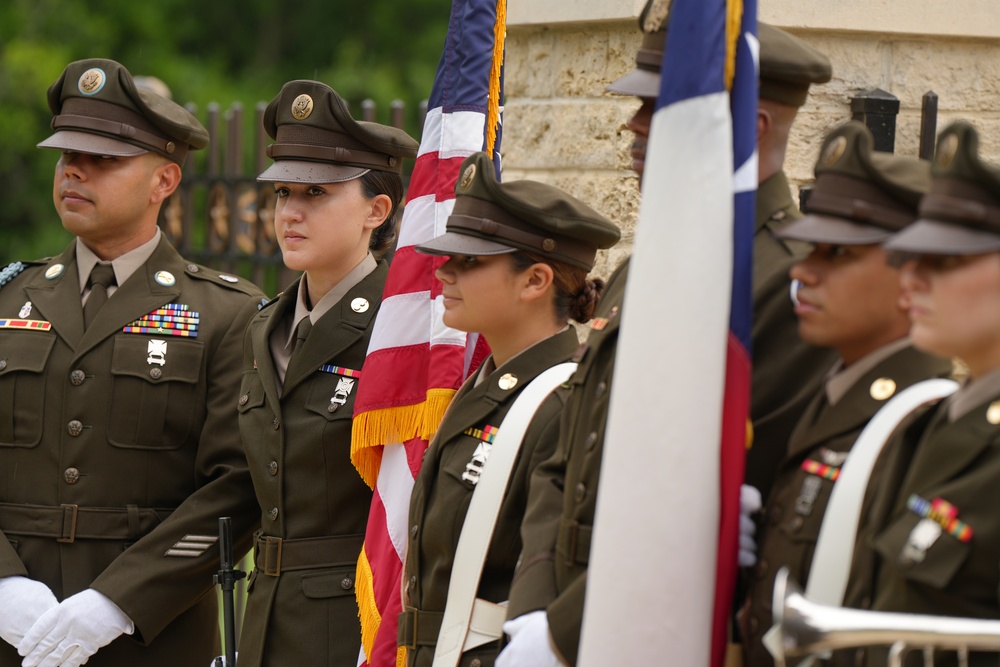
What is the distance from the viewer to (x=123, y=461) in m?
4.30

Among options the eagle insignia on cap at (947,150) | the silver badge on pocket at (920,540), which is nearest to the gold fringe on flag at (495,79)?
the eagle insignia on cap at (947,150)

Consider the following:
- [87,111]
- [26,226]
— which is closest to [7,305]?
[87,111]

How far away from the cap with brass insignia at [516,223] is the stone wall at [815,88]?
1388 millimetres

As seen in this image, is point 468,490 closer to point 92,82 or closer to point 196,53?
point 92,82

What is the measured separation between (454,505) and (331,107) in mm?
1323

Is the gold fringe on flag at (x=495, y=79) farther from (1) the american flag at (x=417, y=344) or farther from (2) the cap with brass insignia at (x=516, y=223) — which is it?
(2) the cap with brass insignia at (x=516, y=223)

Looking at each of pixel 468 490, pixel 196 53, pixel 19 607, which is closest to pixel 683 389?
pixel 468 490

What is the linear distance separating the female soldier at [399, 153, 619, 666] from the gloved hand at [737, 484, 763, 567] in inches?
28.5

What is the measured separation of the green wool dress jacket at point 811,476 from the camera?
2.48 m

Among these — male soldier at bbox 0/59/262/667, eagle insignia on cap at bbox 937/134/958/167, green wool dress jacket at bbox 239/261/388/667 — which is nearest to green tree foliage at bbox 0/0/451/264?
male soldier at bbox 0/59/262/667

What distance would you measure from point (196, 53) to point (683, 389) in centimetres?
1875

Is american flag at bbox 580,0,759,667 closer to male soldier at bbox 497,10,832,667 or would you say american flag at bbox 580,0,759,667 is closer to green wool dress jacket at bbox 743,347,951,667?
green wool dress jacket at bbox 743,347,951,667

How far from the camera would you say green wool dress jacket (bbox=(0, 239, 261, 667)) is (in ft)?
13.9

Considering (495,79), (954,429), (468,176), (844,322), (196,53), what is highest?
(196,53)
